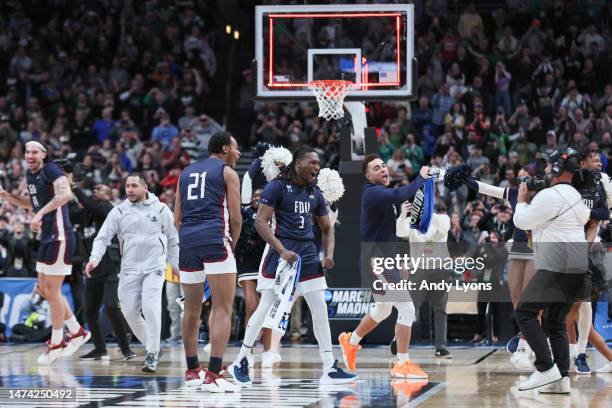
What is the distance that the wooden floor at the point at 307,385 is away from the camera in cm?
925

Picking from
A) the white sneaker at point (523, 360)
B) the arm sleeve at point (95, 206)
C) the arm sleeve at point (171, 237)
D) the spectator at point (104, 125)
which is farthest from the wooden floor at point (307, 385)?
the spectator at point (104, 125)

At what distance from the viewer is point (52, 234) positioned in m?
13.0

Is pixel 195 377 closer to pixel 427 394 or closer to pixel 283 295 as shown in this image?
pixel 283 295

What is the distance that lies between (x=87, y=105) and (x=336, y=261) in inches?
423

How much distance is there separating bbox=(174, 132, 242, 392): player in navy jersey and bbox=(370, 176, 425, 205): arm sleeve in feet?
5.81

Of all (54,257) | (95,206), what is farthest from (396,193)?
(95,206)

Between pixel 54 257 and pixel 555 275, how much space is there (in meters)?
6.19

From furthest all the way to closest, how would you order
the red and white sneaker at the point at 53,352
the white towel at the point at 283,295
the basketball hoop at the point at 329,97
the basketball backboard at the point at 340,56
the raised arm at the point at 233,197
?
the basketball backboard at the point at 340,56 → the basketball hoop at the point at 329,97 → the red and white sneaker at the point at 53,352 → the white towel at the point at 283,295 → the raised arm at the point at 233,197

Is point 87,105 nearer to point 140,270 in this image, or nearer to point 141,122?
point 141,122

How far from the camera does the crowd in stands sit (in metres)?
20.2

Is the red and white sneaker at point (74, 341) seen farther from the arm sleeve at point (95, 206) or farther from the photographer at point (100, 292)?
the arm sleeve at point (95, 206)

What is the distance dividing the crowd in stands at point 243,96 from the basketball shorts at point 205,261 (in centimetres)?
812

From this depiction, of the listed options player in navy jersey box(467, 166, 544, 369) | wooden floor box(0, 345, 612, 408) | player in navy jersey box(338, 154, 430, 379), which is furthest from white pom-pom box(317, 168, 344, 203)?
player in navy jersey box(467, 166, 544, 369)

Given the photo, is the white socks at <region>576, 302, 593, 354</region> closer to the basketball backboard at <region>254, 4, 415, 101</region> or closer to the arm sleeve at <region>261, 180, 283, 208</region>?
the arm sleeve at <region>261, 180, 283, 208</region>
